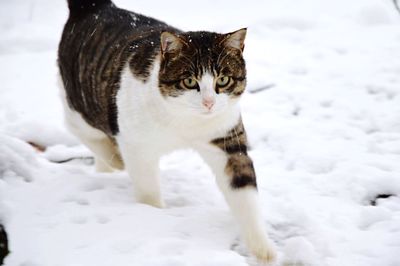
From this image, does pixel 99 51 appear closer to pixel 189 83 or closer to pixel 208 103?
pixel 189 83

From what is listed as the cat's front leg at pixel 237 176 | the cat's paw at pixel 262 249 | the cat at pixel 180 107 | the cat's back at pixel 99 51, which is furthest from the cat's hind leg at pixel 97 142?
the cat's paw at pixel 262 249

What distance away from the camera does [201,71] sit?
2.45 meters

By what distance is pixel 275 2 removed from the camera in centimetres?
754

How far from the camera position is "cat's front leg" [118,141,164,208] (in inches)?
106

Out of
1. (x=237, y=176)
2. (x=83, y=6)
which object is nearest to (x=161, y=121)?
(x=237, y=176)

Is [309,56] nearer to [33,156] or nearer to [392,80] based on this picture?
[392,80]

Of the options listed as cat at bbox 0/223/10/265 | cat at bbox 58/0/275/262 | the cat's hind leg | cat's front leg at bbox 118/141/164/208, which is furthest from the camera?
the cat's hind leg

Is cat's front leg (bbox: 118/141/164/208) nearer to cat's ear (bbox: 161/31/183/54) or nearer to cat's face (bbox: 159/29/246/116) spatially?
cat's face (bbox: 159/29/246/116)

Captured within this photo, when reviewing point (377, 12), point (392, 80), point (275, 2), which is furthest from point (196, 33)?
point (275, 2)

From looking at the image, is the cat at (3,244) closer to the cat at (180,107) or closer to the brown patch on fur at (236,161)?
the cat at (180,107)

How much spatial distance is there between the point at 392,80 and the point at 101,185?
3.08 metres

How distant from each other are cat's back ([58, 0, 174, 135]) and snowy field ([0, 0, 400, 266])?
46 centimetres

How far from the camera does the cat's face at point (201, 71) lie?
241cm

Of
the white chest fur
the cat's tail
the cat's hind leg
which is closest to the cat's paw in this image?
the white chest fur
